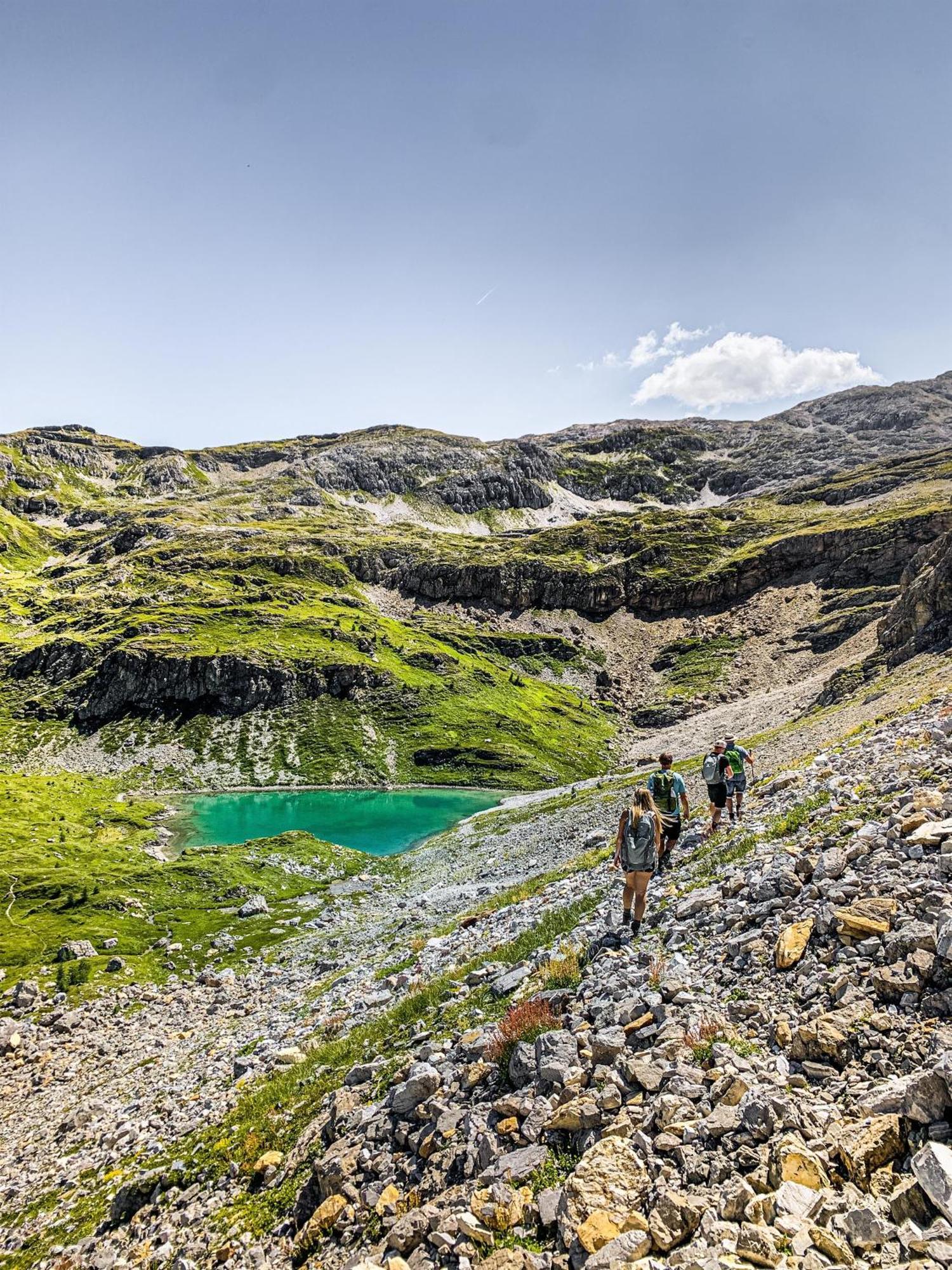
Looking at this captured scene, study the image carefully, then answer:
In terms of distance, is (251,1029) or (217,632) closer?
(251,1029)

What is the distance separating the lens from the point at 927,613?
66.9m

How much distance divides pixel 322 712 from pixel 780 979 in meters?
150

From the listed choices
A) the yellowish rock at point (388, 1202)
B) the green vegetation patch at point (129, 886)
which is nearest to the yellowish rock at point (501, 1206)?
the yellowish rock at point (388, 1202)

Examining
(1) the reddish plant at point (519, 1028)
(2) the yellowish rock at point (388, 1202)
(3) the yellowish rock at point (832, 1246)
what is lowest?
(2) the yellowish rock at point (388, 1202)

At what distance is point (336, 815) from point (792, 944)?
10358 cm

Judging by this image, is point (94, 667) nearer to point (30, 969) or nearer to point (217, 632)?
point (217, 632)

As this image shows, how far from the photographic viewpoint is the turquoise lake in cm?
8744

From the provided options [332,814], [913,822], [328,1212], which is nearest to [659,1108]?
[328,1212]

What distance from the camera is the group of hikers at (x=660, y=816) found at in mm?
15180

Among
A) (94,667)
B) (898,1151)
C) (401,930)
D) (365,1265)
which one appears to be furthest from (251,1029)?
(94,667)

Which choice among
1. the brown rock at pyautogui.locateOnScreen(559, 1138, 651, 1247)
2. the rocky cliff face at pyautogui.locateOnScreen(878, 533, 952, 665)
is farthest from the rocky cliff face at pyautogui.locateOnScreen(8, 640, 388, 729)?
the brown rock at pyautogui.locateOnScreen(559, 1138, 651, 1247)

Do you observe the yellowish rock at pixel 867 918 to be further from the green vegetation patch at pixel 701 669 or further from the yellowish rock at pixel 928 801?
the green vegetation patch at pixel 701 669

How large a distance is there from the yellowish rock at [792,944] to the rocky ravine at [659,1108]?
0.12ft

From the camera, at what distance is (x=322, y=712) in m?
152
